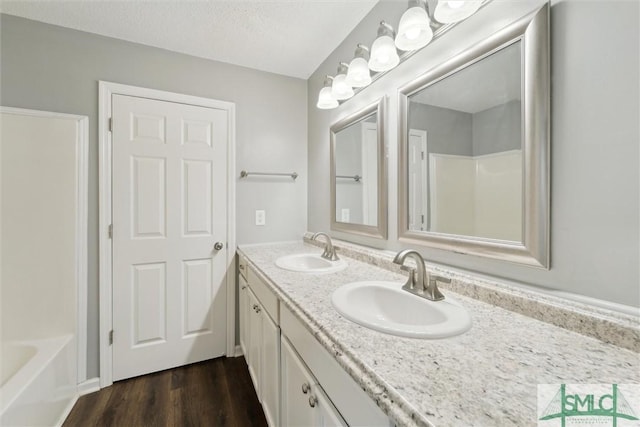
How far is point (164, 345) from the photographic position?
185cm

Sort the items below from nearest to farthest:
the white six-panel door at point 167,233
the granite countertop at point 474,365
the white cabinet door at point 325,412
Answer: the granite countertop at point 474,365 → the white cabinet door at point 325,412 → the white six-panel door at point 167,233

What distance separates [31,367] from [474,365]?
1.95 m

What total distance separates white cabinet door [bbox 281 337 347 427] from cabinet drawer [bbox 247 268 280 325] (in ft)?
0.42

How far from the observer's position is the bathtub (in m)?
1.13

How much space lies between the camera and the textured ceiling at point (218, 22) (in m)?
1.46

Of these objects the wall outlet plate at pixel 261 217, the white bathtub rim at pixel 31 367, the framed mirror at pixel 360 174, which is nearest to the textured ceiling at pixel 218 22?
the framed mirror at pixel 360 174

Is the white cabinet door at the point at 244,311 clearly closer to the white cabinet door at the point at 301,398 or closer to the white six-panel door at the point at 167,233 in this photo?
the white six-panel door at the point at 167,233

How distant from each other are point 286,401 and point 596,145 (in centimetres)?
128

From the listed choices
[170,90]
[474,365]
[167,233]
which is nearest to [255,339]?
[167,233]

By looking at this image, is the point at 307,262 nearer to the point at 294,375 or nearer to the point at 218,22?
the point at 294,375

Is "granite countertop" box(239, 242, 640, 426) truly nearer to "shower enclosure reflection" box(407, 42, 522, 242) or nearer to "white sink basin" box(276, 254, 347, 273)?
"shower enclosure reflection" box(407, 42, 522, 242)

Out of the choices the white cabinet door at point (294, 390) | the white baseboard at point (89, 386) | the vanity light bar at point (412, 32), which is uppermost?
the vanity light bar at point (412, 32)

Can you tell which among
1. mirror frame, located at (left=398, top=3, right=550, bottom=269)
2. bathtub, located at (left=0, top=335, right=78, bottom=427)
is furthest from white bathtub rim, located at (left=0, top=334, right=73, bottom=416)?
mirror frame, located at (left=398, top=3, right=550, bottom=269)

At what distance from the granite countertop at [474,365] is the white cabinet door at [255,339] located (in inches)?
26.8
